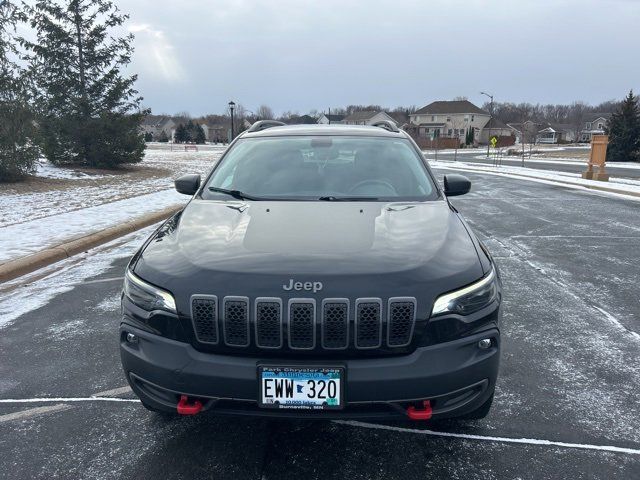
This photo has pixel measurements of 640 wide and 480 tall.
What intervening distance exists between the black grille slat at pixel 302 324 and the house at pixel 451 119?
4122 inches

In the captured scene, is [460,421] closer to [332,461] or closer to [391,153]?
[332,461]

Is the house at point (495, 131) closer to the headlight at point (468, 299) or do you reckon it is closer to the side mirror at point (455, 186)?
the side mirror at point (455, 186)

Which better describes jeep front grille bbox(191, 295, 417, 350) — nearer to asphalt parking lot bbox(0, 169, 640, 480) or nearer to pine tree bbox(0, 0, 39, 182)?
asphalt parking lot bbox(0, 169, 640, 480)

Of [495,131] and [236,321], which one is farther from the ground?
[495,131]

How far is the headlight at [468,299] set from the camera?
2.36 metres

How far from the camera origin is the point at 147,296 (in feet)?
8.22

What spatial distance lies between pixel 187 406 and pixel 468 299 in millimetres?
1423

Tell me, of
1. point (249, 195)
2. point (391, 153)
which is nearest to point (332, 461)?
point (249, 195)

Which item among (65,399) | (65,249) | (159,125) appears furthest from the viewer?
(159,125)

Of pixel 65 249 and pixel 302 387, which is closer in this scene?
pixel 302 387

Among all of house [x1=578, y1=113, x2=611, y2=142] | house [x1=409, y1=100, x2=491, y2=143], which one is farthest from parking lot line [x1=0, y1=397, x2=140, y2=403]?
house [x1=578, y1=113, x2=611, y2=142]

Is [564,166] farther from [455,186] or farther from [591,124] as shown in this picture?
[591,124]

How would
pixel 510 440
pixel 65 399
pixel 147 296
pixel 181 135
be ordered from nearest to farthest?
pixel 147 296 < pixel 510 440 < pixel 65 399 < pixel 181 135

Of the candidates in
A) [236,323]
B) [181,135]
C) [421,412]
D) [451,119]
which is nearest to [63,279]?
[236,323]
